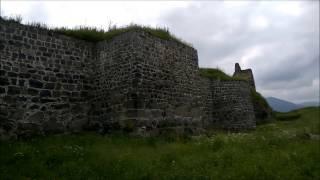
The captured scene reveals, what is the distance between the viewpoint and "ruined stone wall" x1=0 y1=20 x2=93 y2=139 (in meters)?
12.1

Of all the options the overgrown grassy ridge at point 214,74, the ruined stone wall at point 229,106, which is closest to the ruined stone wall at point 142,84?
the ruined stone wall at point 229,106

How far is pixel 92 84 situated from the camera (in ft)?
48.1

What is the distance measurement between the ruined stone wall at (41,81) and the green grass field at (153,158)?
34.4 inches

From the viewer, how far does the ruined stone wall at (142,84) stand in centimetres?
1318

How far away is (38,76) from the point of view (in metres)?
13.0

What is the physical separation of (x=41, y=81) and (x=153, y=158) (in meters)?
5.66

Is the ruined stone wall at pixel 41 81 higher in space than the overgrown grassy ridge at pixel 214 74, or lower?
lower

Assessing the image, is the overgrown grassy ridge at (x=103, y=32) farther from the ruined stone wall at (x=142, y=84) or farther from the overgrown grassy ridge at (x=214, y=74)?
the overgrown grassy ridge at (x=214, y=74)

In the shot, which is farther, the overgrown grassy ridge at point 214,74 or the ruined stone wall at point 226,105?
the overgrown grassy ridge at point 214,74

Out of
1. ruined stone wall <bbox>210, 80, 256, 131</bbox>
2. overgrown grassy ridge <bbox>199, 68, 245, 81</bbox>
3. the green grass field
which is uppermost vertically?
overgrown grassy ridge <bbox>199, 68, 245, 81</bbox>

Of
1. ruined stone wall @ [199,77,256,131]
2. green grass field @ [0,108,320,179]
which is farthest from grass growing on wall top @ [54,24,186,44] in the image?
ruined stone wall @ [199,77,256,131]

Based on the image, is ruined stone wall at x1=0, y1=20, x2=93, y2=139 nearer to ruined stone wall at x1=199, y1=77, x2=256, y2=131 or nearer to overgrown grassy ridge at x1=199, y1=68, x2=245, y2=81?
ruined stone wall at x1=199, y1=77, x2=256, y2=131

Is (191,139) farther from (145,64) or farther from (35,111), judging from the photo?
(35,111)

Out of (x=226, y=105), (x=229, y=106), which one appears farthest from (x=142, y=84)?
(x=229, y=106)
